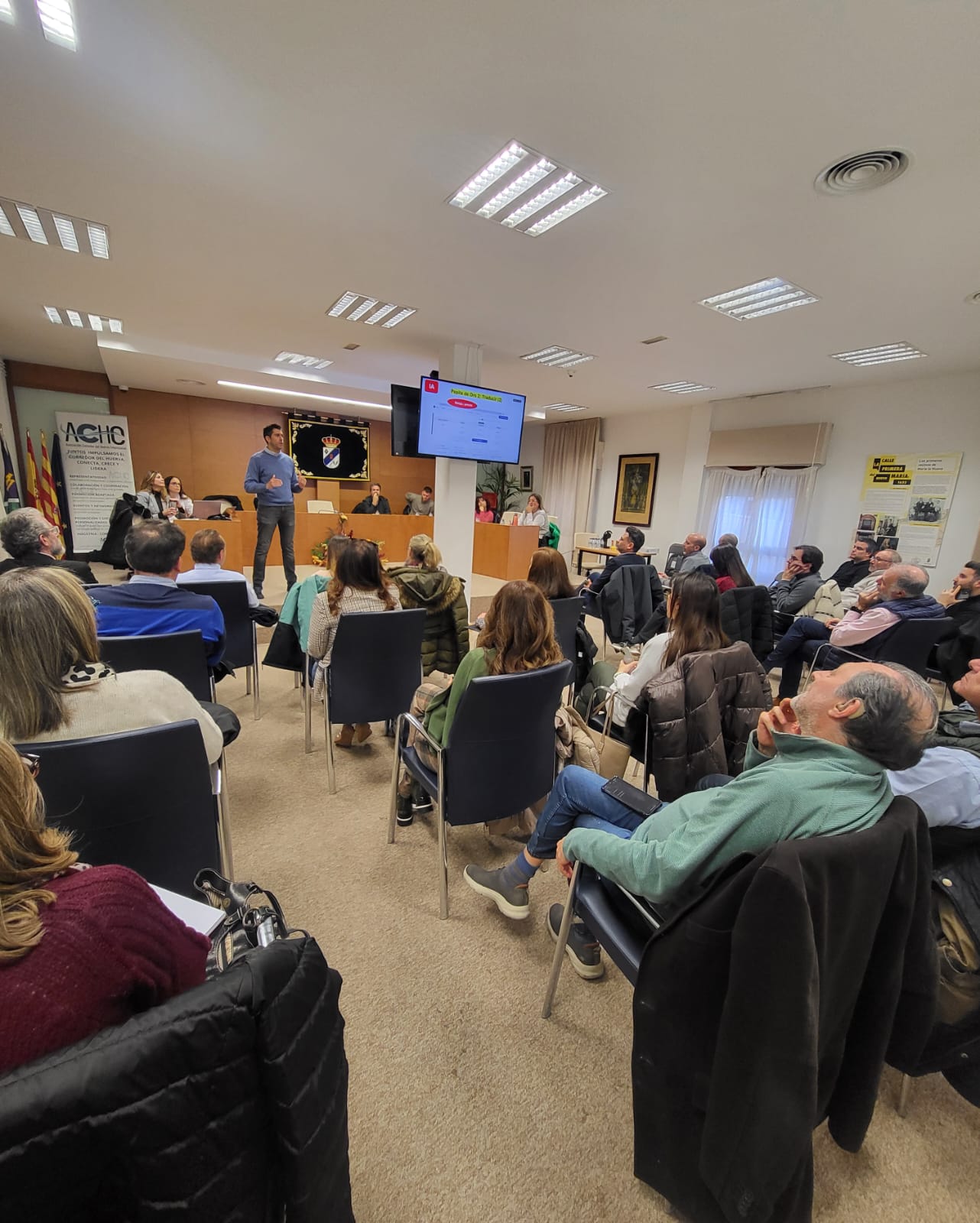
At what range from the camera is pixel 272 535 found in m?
5.12

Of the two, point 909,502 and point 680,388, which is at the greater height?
point 680,388

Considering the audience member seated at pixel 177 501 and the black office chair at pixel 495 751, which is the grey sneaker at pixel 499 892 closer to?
the black office chair at pixel 495 751

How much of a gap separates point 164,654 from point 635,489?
8.19 meters

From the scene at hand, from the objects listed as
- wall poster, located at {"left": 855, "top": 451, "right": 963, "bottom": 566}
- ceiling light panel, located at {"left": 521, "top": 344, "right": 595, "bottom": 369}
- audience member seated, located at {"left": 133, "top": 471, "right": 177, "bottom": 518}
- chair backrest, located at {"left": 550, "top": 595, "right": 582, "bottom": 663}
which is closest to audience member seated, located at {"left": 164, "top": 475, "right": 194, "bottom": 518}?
audience member seated, located at {"left": 133, "top": 471, "right": 177, "bottom": 518}

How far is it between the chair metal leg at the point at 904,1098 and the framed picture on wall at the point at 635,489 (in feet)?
26.2

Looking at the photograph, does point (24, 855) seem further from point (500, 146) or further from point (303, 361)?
point (303, 361)

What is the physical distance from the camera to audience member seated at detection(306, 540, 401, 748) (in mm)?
2354

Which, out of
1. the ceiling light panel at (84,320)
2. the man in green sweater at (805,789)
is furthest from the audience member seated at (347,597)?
the ceiling light panel at (84,320)

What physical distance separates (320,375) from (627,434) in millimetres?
5172

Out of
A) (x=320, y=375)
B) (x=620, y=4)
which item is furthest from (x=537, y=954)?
(x=320, y=375)

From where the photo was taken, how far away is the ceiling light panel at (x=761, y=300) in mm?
3338

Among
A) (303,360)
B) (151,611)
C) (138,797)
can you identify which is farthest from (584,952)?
(303,360)

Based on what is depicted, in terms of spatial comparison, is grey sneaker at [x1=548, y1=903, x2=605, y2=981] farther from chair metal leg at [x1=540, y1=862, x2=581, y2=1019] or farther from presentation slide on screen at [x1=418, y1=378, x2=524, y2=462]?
presentation slide on screen at [x1=418, y1=378, x2=524, y2=462]

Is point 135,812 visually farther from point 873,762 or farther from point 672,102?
point 672,102
